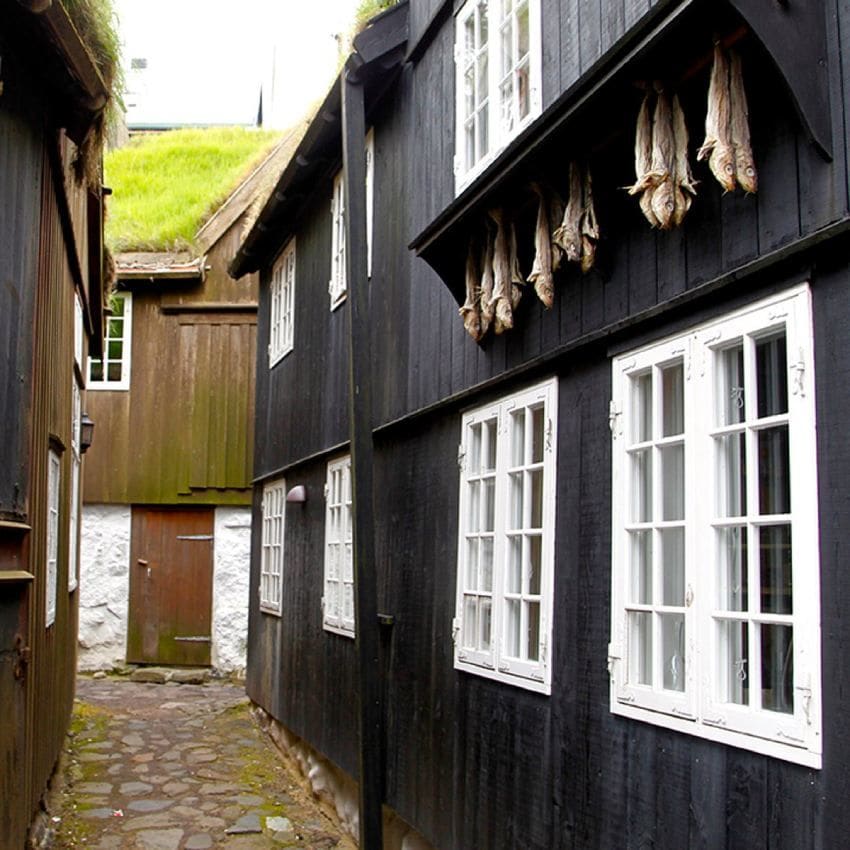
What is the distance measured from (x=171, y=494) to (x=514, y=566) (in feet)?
40.7

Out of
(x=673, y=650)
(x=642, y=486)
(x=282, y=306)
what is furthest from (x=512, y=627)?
(x=282, y=306)

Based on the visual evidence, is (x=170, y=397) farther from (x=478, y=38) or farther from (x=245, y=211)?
(x=478, y=38)

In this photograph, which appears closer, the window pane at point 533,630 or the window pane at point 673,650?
the window pane at point 673,650

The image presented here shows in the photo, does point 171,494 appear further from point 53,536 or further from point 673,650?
point 673,650

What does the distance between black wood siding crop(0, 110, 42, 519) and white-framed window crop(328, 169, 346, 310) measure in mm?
3422

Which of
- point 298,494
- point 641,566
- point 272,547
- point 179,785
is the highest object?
point 298,494

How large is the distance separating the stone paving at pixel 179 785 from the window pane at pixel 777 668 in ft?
18.0

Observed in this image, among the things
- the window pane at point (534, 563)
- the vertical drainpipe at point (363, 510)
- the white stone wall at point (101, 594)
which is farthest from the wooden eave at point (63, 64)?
A: the white stone wall at point (101, 594)

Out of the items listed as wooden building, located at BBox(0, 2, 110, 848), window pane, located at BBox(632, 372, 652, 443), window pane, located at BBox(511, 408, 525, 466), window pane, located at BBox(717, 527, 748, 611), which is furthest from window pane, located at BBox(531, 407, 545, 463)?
wooden building, located at BBox(0, 2, 110, 848)

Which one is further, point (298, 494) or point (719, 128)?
point (298, 494)

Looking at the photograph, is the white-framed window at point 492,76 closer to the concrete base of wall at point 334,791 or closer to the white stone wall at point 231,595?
the concrete base of wall at point 334,791

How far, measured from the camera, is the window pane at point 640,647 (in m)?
4.45

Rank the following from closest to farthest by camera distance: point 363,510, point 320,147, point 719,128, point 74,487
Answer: point 719,128
point 363,510
point 320,147
point 74,487

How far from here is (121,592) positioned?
17.6 m
